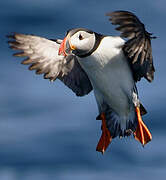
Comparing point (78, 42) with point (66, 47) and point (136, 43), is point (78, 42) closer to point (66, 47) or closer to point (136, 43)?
point (66, 47)

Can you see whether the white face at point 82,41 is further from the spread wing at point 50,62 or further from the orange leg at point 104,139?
the orange leg at point 104,139

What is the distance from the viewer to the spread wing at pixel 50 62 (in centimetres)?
1084

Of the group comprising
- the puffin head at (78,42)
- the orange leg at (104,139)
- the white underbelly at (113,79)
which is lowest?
the orange leg at (104,139)

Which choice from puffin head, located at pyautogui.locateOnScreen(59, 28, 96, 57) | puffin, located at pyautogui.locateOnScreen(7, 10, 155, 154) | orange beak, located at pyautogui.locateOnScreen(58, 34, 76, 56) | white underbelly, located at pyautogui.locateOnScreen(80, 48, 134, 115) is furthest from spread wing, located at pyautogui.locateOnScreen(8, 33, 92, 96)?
orange beak, located at pyautogui.locateOnScreen(58, 34, 76, 56)

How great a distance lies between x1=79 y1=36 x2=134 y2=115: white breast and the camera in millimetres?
10570

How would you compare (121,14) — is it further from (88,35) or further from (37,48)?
(37,48)

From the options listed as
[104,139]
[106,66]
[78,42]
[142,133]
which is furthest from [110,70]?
[104,139]

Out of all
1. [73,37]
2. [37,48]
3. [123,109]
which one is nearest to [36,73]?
[37,48]

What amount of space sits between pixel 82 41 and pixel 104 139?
2.44m

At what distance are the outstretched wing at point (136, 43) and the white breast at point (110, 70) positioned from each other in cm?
19

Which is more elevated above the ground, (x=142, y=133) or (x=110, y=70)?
(x=110, y=70)

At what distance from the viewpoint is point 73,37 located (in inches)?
393

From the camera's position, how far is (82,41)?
33.3 feet

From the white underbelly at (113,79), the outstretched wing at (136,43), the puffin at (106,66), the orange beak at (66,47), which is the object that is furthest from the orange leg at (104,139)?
the orange beak at (66,47)
